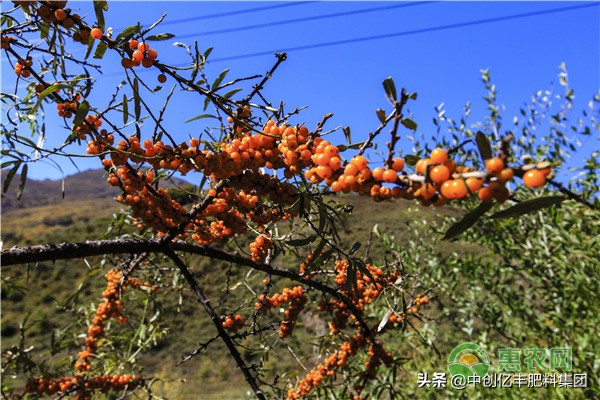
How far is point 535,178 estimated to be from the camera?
0.52 metres

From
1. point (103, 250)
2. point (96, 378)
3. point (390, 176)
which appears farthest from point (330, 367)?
point (390, 176)

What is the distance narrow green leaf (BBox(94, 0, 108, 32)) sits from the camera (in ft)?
2.97

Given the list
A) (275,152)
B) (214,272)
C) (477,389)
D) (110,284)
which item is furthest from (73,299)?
(214,272)

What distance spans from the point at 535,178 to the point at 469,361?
2.25 meters

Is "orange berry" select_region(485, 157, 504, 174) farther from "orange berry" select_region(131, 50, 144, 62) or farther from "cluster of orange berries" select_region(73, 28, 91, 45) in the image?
"cluster of orange berries" select_region(73, 28, 91, 45)

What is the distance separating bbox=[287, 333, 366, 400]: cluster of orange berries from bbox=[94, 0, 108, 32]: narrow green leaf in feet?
5.27

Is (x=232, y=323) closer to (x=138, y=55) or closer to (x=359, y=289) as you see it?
(x=359, y=289)

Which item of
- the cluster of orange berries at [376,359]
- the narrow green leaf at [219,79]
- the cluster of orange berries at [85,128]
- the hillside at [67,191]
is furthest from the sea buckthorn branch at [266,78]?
the hillside at [67,191]

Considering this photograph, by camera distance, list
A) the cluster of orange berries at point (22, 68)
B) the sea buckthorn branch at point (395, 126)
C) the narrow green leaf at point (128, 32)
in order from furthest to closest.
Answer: the cluster of orange berries at point (22, 68) < the narrow green leaf at point (128, 32) < the sea buckthorn branch at point (395, 126)

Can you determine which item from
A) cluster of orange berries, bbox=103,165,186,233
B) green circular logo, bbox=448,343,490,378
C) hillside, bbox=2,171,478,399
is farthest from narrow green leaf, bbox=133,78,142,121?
hillside, bbox=2,171,478,399

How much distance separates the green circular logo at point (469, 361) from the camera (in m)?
2.36

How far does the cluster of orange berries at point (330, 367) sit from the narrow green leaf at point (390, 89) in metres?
1.47

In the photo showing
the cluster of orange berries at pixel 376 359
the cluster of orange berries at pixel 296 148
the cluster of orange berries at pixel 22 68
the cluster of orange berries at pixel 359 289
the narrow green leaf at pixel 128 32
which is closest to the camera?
the cluster of orange berries at pixel 296 148

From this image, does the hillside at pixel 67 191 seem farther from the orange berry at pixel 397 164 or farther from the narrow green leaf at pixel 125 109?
the orange berry at pixel 397 164
